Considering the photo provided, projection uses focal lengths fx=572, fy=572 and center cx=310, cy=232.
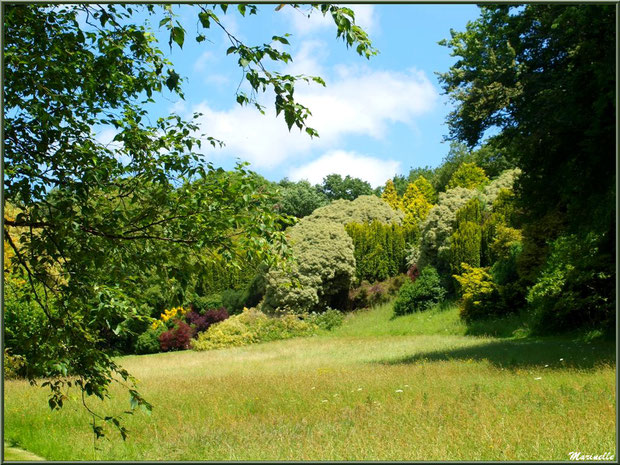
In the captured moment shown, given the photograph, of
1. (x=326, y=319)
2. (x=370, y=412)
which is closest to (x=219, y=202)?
(x=370, y=412)

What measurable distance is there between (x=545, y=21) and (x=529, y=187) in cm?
349

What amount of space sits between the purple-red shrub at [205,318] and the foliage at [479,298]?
12.1 m

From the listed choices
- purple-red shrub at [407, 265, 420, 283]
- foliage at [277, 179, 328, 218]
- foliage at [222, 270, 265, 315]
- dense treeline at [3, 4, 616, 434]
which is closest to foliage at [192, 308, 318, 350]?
dense treeline at [3, 4, 616, 434]

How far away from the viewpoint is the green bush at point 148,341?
86.2ft

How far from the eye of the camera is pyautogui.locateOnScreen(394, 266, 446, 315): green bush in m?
25.0

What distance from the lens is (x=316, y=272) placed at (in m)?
27.4

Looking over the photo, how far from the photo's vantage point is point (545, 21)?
39.4 ft

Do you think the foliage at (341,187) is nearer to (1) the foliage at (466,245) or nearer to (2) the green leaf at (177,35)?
(1) the foliage at (466,245)

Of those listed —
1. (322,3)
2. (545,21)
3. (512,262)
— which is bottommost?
(512,262)

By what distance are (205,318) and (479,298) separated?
13431 mm

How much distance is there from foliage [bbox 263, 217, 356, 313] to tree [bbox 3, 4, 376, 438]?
19265 millimetres

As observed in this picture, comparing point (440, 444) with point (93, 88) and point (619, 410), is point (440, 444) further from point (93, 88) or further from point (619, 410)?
point (93, 88)

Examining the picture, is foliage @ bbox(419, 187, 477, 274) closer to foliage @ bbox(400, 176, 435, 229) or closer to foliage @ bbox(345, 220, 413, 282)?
foliage @ bbox(345, 220, 413, 282)

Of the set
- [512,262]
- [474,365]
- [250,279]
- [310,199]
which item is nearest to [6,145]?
[474,365]
